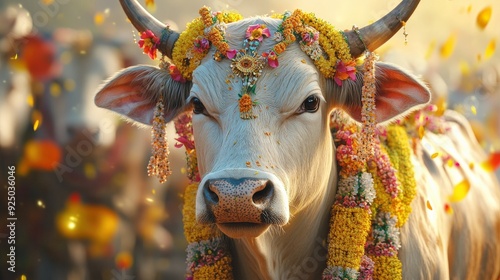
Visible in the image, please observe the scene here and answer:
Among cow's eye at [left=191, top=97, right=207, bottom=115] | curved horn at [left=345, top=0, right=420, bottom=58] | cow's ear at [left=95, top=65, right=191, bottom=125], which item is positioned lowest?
cow's eye at [left=191, top=97, right=207, bottom=115]

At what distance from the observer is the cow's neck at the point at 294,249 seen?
405 cm

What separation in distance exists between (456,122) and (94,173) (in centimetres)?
378

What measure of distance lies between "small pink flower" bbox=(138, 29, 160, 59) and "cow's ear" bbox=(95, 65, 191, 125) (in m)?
0.17

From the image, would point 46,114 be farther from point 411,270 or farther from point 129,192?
point 411,270

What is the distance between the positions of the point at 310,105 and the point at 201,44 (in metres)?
0.73

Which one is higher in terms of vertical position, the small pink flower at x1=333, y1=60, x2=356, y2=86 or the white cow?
the small pink flower at x1=333, y1=60, x2=356, y2=86

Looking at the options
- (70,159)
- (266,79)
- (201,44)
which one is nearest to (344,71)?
(266,79)

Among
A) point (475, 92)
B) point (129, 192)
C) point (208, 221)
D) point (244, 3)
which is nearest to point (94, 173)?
point (129, 192)

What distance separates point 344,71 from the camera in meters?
4.02

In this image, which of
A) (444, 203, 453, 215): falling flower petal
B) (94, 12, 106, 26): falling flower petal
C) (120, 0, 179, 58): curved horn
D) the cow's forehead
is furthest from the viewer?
(94, 12, 106, 26): falling flower petal

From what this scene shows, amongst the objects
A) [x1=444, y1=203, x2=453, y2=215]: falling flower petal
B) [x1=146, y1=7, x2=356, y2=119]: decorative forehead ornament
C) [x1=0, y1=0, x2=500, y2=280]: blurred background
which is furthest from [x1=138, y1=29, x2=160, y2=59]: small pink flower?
[x1=444, y1=203, x2=453, y2=215]: falling flower petal

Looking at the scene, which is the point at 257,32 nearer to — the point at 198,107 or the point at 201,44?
the point at 201,44

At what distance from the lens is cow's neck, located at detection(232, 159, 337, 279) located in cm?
405

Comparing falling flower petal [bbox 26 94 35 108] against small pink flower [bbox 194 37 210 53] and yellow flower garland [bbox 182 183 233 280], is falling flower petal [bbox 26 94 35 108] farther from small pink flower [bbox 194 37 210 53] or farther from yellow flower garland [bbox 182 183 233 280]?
small pink flower [bbox 194 37 210 53]
